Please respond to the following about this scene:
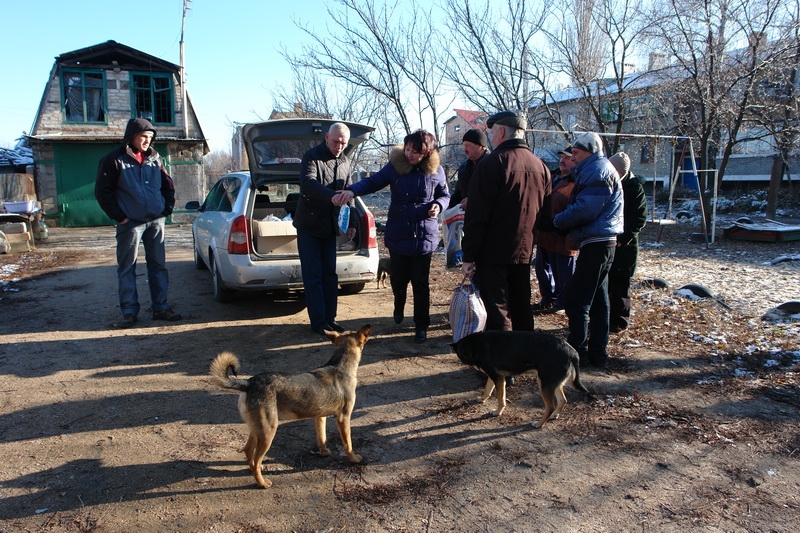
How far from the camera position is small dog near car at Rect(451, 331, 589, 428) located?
334 centimetres

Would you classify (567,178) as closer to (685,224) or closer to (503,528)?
(503,528)

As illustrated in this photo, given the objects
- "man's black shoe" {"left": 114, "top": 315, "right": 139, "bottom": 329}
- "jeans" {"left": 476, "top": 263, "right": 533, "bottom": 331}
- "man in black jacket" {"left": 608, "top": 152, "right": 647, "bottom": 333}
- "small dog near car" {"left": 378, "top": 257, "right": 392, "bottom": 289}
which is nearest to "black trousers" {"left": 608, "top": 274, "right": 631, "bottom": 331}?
"man in black jacket" {"left": 608, "top": 152, "right": 647, "bottom": 333}

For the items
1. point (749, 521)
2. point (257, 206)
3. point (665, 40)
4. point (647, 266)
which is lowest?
point (749, 521)

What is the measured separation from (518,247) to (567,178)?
2.11m

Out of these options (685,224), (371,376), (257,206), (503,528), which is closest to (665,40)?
(685,224)

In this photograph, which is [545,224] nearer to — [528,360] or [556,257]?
[528,360]

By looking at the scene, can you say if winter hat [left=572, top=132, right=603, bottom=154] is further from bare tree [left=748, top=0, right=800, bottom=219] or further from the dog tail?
bare tree [left=748, top=0, right=800, bottom=219]

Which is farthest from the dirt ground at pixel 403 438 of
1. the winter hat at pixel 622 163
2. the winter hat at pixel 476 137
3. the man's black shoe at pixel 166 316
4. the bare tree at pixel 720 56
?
the bare tree at pixel 720 56

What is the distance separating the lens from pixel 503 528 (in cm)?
242

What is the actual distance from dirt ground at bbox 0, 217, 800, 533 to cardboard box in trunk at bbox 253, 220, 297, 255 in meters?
0.98

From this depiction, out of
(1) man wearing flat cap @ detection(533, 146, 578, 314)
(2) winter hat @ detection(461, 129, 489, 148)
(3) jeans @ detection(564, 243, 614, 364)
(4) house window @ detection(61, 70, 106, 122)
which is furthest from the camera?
(4) house window @ detection(61, 70, 106, 122)

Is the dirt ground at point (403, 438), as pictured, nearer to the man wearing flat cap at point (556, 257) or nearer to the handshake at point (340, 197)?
the man wearing flat cap at point (556, 257)

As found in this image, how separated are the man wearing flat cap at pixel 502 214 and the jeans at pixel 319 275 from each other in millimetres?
1684

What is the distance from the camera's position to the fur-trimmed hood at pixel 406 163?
4793mm
